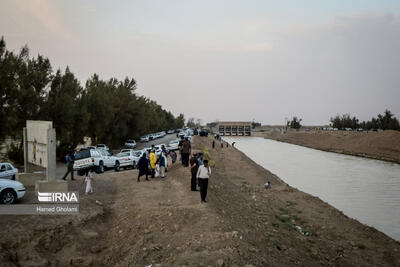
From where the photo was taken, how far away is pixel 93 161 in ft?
69.6

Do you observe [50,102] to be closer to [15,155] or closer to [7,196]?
[15,155]

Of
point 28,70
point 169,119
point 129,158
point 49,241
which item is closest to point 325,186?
point 129,158

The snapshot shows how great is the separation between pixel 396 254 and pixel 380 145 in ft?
199

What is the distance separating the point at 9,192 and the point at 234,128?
523 ft

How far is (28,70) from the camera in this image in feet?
96.2

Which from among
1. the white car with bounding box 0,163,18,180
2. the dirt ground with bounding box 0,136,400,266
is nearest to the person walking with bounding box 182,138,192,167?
the dirt ground with bounding box 0,136,400,266

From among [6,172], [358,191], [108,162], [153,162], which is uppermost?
[153,162]

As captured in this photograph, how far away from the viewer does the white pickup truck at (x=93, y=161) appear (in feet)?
65.2

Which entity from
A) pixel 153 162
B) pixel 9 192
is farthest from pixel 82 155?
pixel 9 192

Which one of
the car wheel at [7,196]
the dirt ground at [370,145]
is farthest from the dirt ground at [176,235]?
the dirt ground at [370,145]

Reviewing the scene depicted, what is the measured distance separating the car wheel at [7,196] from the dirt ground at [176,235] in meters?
1.39

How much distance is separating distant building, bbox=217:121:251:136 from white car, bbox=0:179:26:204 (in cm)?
15723

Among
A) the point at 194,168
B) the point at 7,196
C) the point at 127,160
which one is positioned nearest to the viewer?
the point at 7,196

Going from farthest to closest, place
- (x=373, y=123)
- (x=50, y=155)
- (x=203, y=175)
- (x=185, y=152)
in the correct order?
(x=373, y=123), (x=185, y=152), (x=50, y=155), (x=203, y=175)
